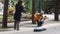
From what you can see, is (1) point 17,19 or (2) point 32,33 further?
(1) point 17,19

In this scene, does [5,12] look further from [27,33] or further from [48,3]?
[48,3]

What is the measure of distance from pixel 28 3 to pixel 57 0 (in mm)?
6579

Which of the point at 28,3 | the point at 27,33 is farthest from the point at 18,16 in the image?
the point at 28,3

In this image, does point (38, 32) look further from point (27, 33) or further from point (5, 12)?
point (5, 12)

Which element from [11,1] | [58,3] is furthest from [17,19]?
[11,1]

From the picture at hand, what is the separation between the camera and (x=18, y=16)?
1542 cm

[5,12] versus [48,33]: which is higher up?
[5,12]

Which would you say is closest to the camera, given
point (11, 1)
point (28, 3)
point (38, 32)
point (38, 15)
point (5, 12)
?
point (38, 32)

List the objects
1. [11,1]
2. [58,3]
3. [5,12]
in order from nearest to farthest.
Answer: [5,12], [58,3], [11,1]

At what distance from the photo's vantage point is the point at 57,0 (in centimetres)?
2827

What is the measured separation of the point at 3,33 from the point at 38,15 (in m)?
3.24

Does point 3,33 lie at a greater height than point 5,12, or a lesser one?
lesser

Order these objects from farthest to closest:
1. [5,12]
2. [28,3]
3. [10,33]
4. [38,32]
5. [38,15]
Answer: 1. [28,3]
2. [5,12]
3. [38,15]
4. [38,32]
5. [10,33]

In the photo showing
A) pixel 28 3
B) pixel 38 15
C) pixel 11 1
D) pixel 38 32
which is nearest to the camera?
pixel 38 32
